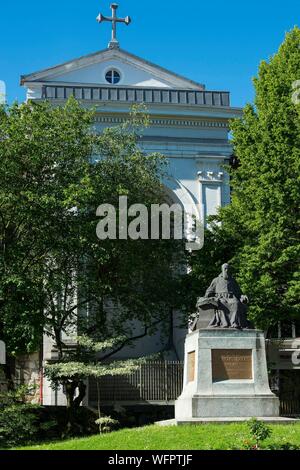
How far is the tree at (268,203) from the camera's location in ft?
86.4

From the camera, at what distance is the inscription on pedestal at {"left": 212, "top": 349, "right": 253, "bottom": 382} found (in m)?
18.4

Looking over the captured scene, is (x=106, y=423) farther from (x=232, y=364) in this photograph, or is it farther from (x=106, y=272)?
(x=232, y=364)

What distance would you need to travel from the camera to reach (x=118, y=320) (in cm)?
2769

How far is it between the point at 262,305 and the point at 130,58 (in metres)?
16.9

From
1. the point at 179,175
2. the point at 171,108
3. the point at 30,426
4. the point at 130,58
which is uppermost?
the point at 130,58

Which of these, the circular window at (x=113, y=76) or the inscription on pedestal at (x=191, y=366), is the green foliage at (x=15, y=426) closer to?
the inscription on pedestal at (x=191, y=366)

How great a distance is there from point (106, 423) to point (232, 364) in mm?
6900

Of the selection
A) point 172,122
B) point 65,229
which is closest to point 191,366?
point 65,229
